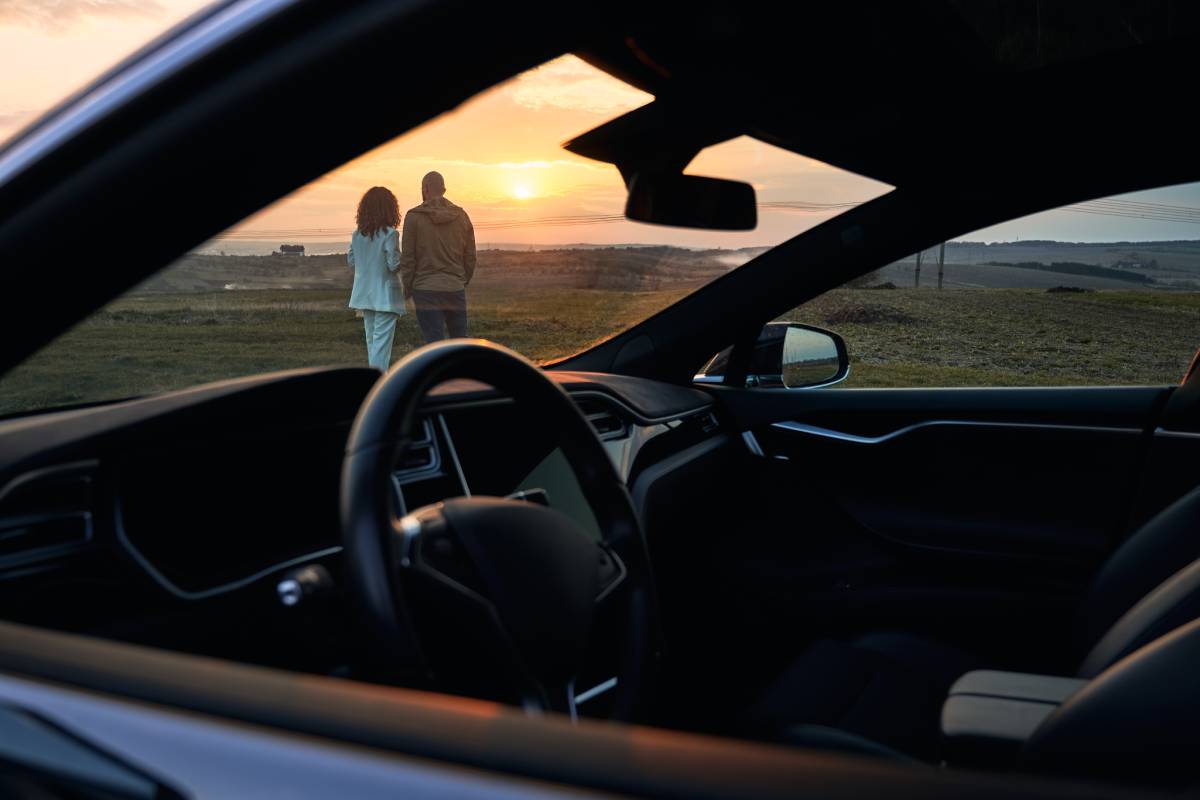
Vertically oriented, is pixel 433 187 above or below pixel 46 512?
above

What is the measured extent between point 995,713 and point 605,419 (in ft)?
4.82

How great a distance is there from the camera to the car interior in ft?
2.94

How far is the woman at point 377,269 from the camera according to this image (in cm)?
677

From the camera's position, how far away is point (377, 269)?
7.00 m

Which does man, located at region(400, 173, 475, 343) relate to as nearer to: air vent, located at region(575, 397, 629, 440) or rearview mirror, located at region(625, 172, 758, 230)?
air vent, located at region(575, 397, 629, 440)

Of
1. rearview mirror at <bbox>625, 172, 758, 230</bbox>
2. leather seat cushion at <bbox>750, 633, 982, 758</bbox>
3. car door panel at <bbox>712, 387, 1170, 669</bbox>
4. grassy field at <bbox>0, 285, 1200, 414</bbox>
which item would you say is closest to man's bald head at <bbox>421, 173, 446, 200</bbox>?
grassy field at <bbox>0, 285, 1200, 414</bbox>

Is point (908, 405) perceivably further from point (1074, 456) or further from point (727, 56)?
point (727, 56)

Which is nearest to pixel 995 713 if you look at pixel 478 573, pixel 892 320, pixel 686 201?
pixel 478 573

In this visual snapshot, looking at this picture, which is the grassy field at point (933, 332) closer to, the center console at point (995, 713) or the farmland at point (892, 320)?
the farmland at point (892, 320)

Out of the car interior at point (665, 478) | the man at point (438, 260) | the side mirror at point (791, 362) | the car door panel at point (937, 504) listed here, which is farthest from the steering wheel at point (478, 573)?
the man at point (438, 260)

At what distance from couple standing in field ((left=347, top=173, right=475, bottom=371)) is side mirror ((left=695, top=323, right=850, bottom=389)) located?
2792 mm

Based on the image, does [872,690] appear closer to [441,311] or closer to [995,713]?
[995,713]

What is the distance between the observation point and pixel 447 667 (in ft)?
4.50

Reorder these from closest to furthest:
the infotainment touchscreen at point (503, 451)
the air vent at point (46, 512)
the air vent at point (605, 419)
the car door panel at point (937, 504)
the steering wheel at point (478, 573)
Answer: the steering wheel at point (478, 573), the air vent at point (46, 512), the infotainment touchscreen at point (503, 451), the air vent at point (605, 419), the car door panel at point (937, 504)
